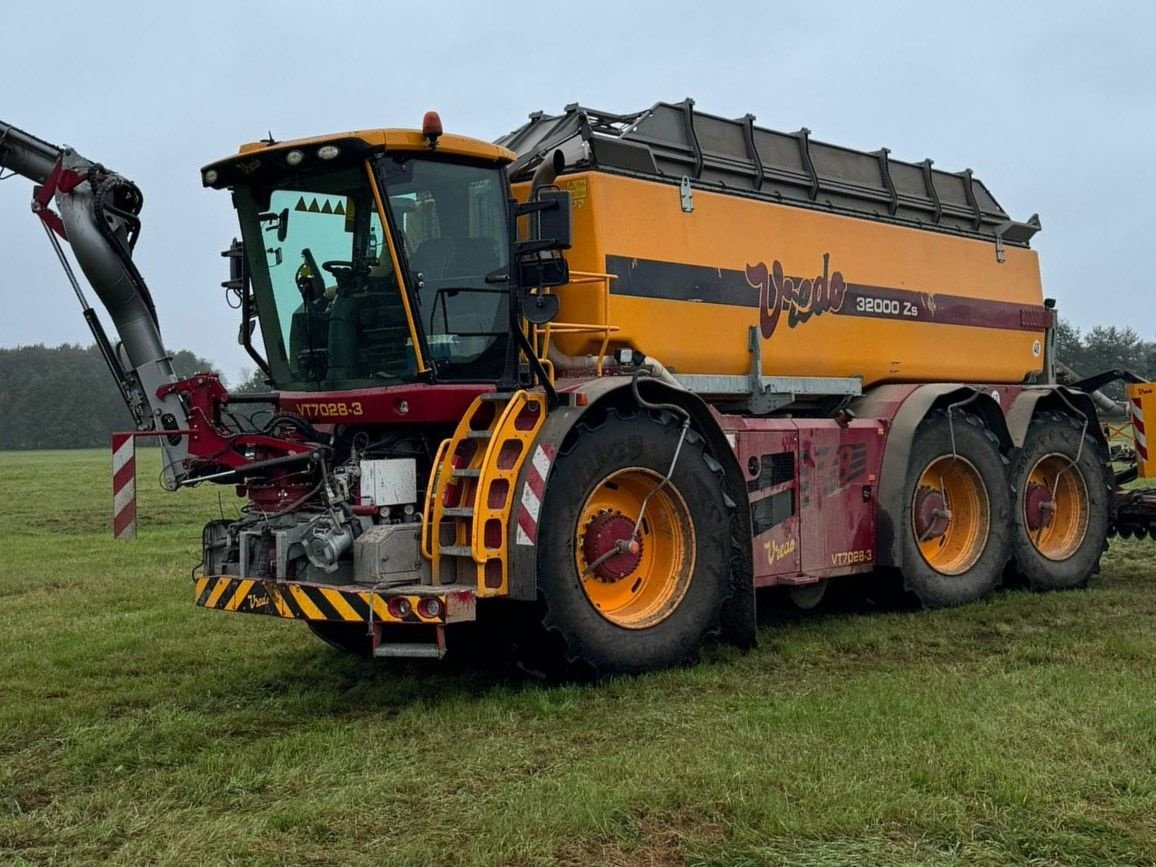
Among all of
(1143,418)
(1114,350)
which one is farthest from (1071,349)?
(1143,418)

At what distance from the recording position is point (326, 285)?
6.88m

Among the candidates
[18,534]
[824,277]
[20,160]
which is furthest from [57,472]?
[824,277]

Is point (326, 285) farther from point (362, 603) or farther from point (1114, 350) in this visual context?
point (1114, 350)

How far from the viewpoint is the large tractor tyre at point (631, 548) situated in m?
6.32

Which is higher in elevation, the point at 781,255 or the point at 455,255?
the point at 781,255

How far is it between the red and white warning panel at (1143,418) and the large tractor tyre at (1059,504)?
0.50 meters

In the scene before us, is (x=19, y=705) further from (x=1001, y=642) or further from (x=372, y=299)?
(x=1001, y=642)

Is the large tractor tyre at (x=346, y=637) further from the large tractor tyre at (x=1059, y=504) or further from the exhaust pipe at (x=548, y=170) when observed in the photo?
the large tractor tyre at (x=1059, y=504)

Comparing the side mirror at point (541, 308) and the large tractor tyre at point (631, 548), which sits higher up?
the side mirror at point (541, 308)

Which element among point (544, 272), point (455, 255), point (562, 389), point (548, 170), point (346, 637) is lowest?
point (346, 637)

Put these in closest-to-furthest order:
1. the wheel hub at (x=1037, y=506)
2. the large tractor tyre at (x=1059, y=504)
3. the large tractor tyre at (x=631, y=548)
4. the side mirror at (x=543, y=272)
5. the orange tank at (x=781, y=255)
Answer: the large tractor tyre at (x=631, y=548), the side mirror at (x=543, y=272), the orange tank at (x=781, y=255), the large tractor tyre at (x=1059, y=504), the wheel hub at (x=1037, y=506)

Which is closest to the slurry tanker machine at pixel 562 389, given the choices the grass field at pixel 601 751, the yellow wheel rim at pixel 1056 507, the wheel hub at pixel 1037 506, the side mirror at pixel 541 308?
the side mirror at pixel 541 308

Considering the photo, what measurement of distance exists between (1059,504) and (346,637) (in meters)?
6.54

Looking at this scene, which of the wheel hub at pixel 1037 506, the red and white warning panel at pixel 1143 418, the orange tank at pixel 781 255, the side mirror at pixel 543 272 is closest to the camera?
the side mirror at pixel 543 272
